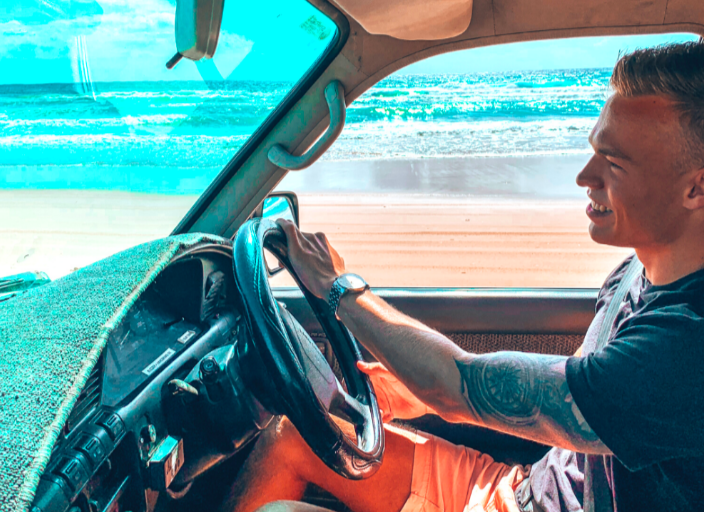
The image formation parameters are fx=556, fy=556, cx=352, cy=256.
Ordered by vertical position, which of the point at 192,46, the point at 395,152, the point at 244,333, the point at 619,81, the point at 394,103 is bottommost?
the point at 394,103

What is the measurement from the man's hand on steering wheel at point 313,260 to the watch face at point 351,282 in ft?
0.16

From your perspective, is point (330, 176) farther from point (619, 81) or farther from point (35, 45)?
point (619, 81)

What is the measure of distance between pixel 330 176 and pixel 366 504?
321 inches

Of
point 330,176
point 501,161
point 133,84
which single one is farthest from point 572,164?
point 133,84

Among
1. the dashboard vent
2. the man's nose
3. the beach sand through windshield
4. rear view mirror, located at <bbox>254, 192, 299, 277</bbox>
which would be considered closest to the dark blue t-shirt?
the man's nose

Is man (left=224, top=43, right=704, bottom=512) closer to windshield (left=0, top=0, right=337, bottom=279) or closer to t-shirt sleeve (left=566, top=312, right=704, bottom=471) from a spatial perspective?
t-shirt sleeve (left=566, top=312, right=704, bottom=471)

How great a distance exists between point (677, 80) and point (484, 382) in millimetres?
733

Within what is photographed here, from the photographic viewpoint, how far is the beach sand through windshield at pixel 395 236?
140 inches

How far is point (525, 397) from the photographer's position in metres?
1.12

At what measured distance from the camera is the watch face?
1.34m

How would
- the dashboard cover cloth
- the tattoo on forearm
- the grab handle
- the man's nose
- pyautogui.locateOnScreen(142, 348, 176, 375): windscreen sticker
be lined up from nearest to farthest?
the dashboard cover cloth < the tattoo on forearm < the man's nose < pyautogui.locateOnScreen(142, 348, 176, 375): windscreen sticker < the grab handle

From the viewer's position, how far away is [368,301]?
4.40 ft

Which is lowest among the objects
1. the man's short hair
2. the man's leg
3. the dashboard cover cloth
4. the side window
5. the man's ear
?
the side window

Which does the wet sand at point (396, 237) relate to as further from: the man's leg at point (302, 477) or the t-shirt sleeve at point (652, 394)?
the t-shirt sleeve at point (652, 394)
